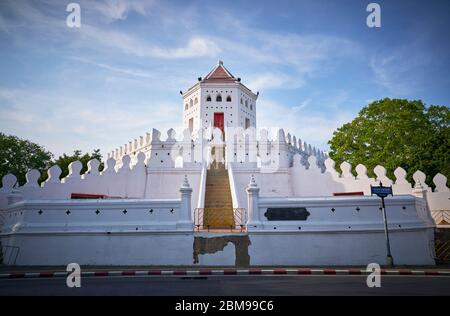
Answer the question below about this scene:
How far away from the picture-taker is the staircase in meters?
15.3

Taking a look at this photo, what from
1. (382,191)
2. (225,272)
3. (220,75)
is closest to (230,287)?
(225,272)

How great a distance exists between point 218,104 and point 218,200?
1486 centimetres

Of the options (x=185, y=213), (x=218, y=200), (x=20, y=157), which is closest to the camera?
(x=185, y=213)

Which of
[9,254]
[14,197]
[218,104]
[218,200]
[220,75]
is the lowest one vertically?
[9,254]

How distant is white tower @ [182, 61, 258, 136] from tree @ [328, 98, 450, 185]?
8.18 metres

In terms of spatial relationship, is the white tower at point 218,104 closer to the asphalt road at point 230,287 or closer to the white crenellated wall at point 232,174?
the white crenellated wall at point 232,174

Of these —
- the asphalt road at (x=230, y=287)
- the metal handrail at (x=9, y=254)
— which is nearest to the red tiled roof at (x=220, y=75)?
the metal handrail at (x=9, y=254)

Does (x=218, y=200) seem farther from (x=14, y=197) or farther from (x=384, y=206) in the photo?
(x=14, y=197)

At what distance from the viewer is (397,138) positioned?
83.9 feet

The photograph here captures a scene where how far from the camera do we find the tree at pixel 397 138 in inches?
906

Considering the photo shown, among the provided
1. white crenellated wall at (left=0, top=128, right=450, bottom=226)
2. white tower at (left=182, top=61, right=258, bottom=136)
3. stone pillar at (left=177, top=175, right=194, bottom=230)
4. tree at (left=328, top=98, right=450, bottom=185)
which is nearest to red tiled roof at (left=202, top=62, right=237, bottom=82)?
white tower at (left=182, top=61, right=258, bottom=136)

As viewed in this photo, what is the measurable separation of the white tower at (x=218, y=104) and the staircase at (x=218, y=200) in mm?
8182

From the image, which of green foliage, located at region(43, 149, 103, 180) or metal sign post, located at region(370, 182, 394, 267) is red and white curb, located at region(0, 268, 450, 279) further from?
green foliage, located at region(43, 149, 103, 180)
